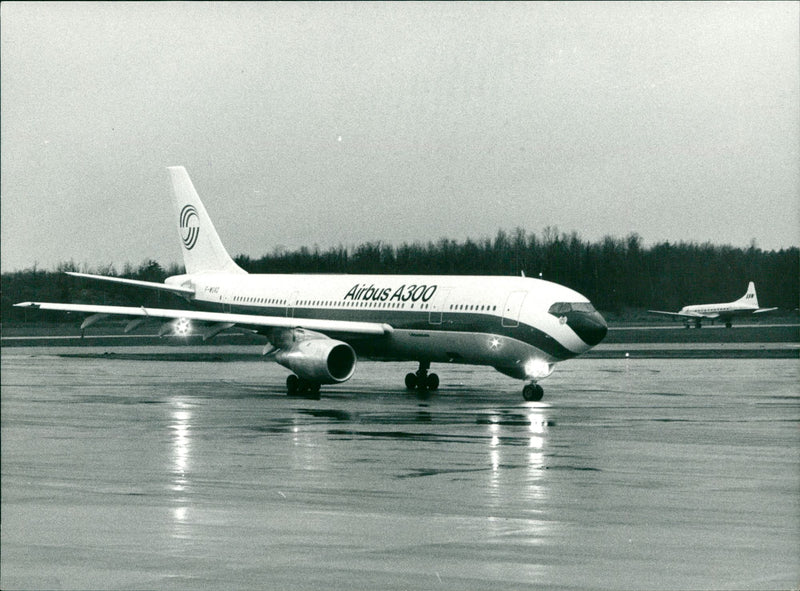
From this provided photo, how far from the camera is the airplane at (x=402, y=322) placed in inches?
1470

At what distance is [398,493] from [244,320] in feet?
74.4

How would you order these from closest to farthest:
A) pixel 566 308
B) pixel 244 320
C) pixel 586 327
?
pixel 586 327 < pixel 566 308 < pixel 244 320

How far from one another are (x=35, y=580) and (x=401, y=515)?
5.12 metres

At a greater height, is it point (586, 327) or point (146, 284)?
point (146, 284)

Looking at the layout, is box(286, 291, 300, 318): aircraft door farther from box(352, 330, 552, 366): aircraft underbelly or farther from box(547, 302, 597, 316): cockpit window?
box(547, 302, 597, 316): cockpit window

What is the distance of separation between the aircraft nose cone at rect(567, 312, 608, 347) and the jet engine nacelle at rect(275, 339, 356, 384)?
633cm

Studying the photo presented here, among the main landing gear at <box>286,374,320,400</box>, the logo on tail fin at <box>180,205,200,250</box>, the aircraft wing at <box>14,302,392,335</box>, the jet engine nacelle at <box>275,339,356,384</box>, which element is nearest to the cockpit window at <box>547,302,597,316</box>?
the aircraft wing at <box>14,302,392,335</box>

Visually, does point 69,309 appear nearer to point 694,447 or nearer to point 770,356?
point 694,447

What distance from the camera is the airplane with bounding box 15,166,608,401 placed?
123 feet

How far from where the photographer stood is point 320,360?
37.2m

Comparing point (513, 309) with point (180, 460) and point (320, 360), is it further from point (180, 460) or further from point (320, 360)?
point (180, 460)

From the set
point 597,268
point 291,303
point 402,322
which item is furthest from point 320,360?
point 597,268

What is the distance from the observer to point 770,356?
61781mm

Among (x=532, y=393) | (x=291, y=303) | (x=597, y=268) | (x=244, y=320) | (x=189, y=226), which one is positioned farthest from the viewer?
(x=597, y=268)
